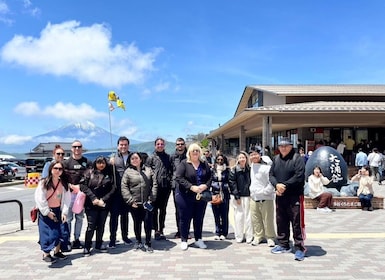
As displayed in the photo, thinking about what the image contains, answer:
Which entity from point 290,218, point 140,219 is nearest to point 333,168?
point 290,218

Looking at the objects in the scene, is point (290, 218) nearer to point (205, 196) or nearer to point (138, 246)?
point (205, 196)

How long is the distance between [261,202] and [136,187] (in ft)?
7.19

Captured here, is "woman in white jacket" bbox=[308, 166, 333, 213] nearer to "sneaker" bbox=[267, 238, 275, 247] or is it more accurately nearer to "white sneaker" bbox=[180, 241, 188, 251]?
"sneaker" bbox=[267, 238, 275, 247]

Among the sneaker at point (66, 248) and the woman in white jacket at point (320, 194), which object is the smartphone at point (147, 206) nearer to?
the sneaker at point (66, 248)

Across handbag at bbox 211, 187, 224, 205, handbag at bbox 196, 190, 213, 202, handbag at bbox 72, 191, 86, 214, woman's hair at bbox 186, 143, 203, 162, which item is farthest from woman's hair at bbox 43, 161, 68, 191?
handbag at bbox 211, 187, 224, 205

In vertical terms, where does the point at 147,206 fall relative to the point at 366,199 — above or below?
above

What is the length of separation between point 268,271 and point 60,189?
3347mm

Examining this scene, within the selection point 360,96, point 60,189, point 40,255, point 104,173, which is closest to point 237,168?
point 104,173

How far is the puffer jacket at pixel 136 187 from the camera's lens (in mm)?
6164

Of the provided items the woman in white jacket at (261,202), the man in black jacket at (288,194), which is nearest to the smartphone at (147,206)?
the woman in white jacket at (261,202)

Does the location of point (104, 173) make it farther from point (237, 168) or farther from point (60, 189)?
point (237, 168)

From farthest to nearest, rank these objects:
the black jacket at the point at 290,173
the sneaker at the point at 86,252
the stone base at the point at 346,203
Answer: the stone base at the point at 346,203 < the sneaker at the point at 86,252 < the black jacket at the point at 290,173

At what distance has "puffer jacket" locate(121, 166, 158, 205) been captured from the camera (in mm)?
6164

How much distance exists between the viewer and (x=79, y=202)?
19.8ft
